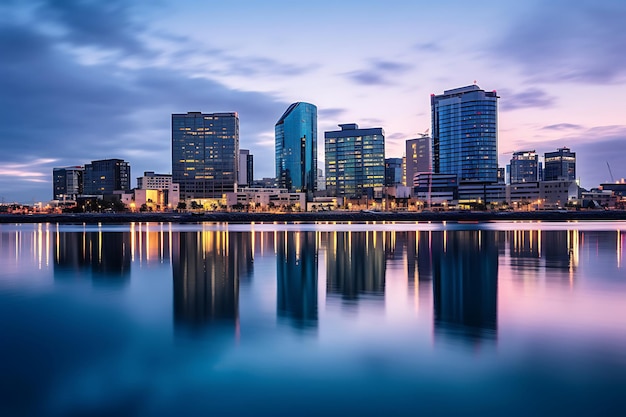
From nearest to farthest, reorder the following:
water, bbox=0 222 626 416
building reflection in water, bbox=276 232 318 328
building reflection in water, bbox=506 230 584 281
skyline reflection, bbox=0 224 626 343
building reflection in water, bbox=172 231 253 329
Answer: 1. water, bbox=0 222 626 416
2. building reflection in water, bbox=276 232 318 328
3. building reflection in water, bbox=172 231 253 329
4. skyline reflection, bbox=0 224 626 343
5. building reflection in water, bbox=506 230 584 281

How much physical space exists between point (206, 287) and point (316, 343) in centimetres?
1110

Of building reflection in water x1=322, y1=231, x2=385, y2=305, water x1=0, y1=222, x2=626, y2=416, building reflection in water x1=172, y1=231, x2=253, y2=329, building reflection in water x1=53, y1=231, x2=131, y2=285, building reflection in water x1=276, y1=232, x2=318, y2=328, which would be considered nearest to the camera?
water x1=0, y1=222, x2=626, y2=416

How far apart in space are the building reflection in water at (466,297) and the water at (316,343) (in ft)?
0.39

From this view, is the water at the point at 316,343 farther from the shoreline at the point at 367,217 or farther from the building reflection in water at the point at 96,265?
the shoreline at the point at 367,217

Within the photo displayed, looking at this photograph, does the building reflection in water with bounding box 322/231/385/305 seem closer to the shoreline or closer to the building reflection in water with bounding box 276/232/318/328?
the building reflection in water with bounding box 276/232/318/328

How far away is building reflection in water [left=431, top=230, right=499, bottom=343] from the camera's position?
15234 millimetres

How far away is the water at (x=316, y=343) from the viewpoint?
32.7 ft

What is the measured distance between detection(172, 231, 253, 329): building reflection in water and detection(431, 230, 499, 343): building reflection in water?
7.40 metres

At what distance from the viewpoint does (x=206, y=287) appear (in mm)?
23844

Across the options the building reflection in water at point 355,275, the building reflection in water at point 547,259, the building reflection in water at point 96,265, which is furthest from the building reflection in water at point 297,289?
the building reflection in water at point 547,259

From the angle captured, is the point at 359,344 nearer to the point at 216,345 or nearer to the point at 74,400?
the point at 216,345

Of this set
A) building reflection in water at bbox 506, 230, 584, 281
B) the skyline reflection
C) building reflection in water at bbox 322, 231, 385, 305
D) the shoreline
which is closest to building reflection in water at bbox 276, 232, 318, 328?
the skyline reflection

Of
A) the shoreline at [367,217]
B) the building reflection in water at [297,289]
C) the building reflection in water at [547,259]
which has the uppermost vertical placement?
the building reflection in water at [297,289]

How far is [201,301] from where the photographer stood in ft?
67.3
